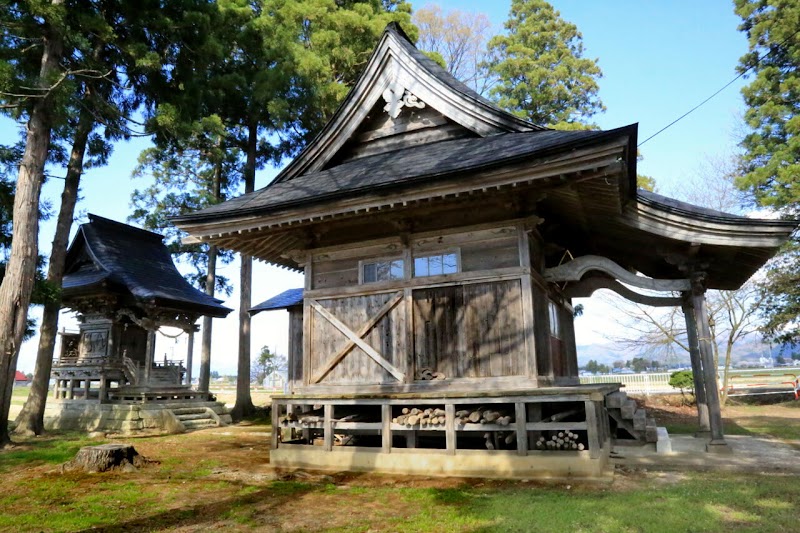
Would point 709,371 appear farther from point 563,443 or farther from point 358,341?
point 358,341

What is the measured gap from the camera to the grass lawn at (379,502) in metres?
5.43

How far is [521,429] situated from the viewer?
8023mm

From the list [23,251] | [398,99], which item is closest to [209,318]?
[23,251]

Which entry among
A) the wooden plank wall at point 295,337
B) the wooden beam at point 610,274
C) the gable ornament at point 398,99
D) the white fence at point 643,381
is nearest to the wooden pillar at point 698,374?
the wooden beam at point 610,274

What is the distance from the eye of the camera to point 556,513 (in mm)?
5711

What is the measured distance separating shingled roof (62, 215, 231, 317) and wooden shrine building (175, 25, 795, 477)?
10.6 m

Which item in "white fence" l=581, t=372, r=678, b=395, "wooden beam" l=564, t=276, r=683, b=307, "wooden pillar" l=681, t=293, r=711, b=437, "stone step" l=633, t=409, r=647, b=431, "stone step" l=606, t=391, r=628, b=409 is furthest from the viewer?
"white fence" l=581, t=372, r=678, b=395

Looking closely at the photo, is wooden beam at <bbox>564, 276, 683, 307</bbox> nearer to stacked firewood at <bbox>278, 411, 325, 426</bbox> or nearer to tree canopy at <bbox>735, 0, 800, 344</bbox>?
stacked firewood at <bbox>278, 411, 325, 426</bbox>

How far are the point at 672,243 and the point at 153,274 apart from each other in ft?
65.4

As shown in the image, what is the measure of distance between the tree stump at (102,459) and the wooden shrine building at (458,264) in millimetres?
2624

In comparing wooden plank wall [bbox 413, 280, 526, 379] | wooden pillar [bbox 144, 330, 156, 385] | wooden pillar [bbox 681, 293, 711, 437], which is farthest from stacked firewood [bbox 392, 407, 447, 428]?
wooden pillar [bbox 144, 330, 156, 385]

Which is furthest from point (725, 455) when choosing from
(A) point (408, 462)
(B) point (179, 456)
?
(B) point (179, 456)

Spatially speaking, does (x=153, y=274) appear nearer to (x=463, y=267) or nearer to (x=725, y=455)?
(x=463, y=267)

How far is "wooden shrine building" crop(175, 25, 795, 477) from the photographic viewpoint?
8.07 metres
